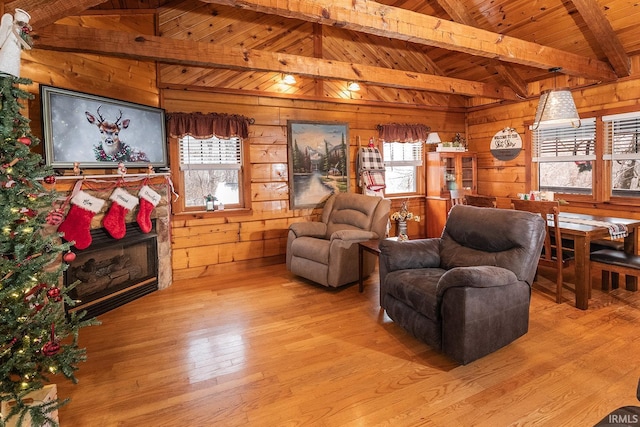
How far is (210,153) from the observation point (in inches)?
176

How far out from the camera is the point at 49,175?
2.00 metres

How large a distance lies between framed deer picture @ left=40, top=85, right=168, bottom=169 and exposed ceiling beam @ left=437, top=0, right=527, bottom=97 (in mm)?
3435

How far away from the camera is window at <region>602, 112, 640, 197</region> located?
13.9 ft

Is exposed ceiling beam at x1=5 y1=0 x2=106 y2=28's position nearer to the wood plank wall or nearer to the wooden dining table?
the wood plank wall

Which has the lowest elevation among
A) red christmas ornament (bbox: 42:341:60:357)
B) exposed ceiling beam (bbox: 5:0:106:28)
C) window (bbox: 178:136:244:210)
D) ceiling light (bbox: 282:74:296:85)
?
red christmas ornament (bbox: 42:341:60:357)

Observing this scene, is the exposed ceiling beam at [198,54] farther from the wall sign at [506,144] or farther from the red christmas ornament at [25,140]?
the wall sign at [506,144]

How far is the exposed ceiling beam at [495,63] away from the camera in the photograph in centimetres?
408

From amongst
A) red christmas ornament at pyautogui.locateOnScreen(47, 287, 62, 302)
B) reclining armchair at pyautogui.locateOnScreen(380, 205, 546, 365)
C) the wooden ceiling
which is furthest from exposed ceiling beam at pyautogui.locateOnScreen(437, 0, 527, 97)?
red christmas ornament at pyautogui.locateOnScreen(47, 287, 62, 302)

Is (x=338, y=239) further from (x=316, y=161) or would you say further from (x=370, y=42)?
(x=370, y=42)

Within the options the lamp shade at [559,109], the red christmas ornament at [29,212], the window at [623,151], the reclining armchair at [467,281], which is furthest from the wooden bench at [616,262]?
the red christmas ornament at [29,212]

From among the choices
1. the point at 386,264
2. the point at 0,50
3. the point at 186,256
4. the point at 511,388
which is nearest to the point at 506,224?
the point at 386,264

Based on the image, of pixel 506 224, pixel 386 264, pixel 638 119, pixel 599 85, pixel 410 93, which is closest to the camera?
pixel 506 224

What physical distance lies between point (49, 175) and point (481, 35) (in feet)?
11.8

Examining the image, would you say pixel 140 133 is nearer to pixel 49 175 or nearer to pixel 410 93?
pixel 49 175
